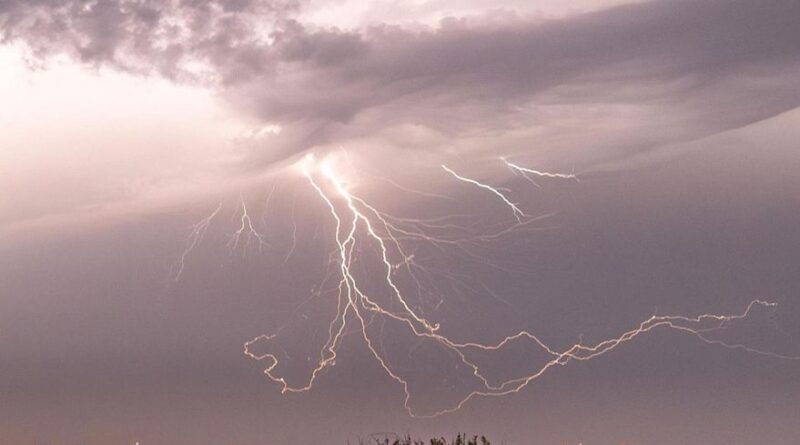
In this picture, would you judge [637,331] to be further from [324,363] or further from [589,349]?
[324,363]

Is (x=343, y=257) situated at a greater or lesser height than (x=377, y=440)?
greater

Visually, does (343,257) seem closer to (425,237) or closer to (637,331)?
(425,237)

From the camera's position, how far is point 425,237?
108812 millimetres

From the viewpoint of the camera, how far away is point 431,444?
338 ft

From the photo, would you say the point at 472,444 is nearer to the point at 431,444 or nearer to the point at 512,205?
the point at 431,444

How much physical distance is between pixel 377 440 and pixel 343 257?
679cm

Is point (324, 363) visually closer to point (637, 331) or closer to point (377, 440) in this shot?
point (377, 440)

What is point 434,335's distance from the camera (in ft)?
349

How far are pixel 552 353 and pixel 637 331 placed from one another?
319 centimetres

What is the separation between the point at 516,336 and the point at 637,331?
4554 mm

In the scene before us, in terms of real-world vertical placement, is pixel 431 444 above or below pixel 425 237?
below

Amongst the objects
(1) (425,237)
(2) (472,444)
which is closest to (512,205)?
(1) (425,237)

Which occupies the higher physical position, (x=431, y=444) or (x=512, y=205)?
(x=512, y=205)

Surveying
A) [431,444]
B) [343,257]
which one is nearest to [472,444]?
[431,444]
